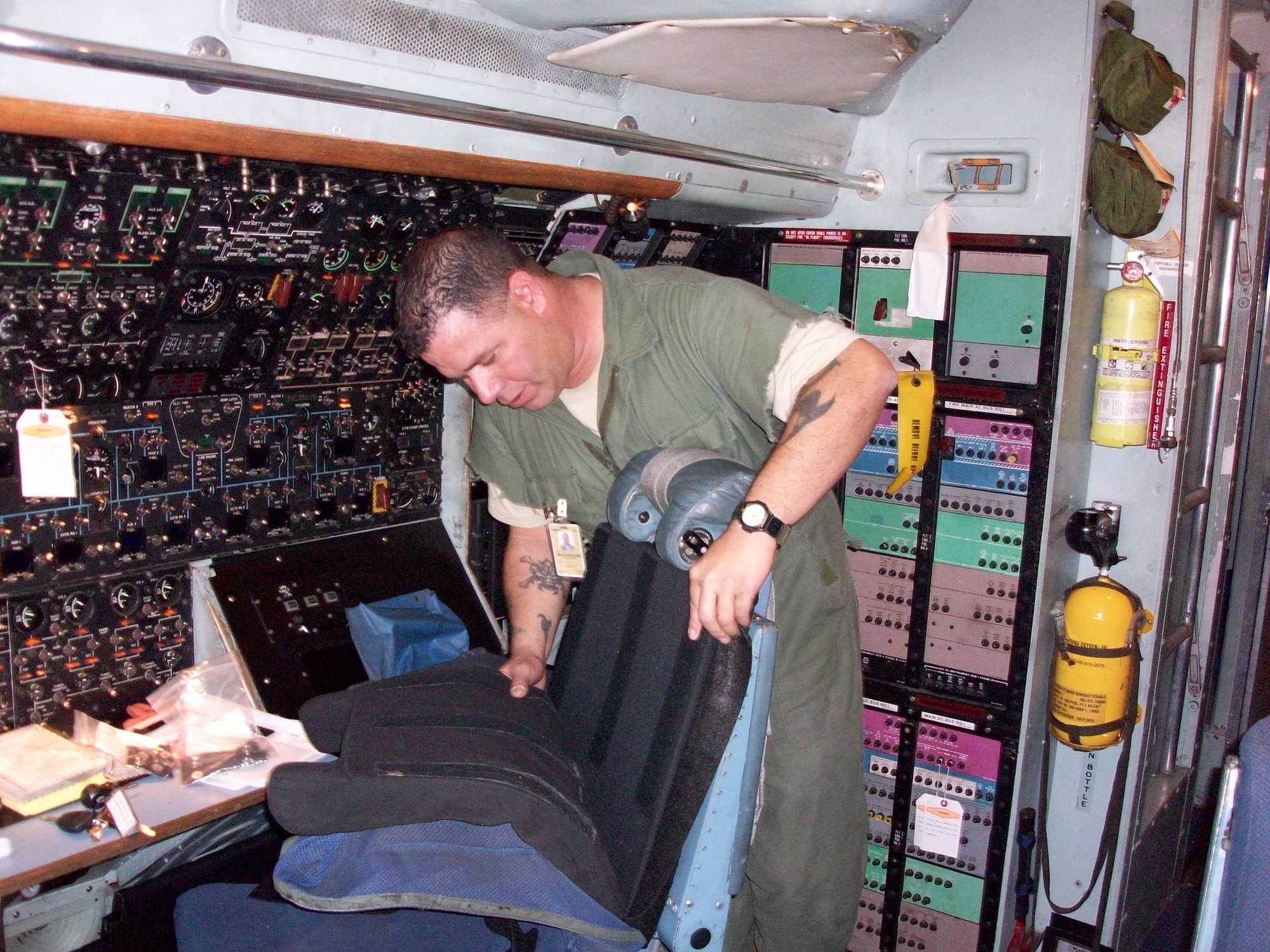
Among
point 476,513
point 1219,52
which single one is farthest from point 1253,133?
point 476,513

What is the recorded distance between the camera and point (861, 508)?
11.4 ft

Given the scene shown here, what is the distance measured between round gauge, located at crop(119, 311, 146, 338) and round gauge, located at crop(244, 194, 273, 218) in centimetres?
39

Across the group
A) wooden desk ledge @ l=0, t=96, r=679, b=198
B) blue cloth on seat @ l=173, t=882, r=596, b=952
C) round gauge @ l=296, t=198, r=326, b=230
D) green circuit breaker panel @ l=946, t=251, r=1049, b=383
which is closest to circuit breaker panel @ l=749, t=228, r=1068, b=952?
green circuit breaker panel @ l=946, t=251, r=1049, b=383

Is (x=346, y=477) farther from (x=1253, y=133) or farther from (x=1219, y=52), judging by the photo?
(x=1253, y=133)

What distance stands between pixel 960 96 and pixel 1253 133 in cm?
137

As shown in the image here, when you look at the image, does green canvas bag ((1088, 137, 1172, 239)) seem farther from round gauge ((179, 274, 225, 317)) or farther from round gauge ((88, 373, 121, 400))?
round gauge ((88, 373, 121, 400))

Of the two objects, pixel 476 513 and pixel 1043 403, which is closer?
pixel 1043 403

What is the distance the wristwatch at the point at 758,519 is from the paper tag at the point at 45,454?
1815mm

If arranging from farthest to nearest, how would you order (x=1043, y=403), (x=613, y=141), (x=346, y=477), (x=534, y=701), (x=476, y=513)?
(x=476, y=513) < (x=346, y=477) < (x=1043, y=403) < (x=613, y=141) < (x=534, y=701)

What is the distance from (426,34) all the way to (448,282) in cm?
49

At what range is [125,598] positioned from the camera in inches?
109

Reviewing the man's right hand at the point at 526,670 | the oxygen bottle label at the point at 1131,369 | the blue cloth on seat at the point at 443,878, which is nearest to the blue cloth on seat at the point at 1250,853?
the blue cloth on seat at the point at 443,878

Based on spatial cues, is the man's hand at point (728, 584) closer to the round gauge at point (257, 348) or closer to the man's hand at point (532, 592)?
the man's hand at point (532, 592)

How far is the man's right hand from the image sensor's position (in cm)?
214
